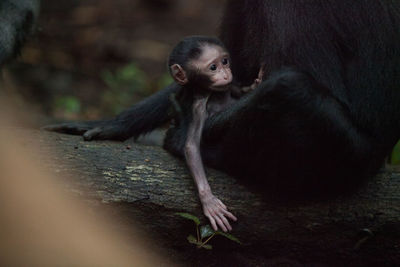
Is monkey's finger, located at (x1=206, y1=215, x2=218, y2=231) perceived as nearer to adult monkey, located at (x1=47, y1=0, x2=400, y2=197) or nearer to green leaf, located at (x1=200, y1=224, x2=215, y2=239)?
green leaf, located at (x1=200, y1=224, x2=215, y2=239)

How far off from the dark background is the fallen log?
4.08 meters

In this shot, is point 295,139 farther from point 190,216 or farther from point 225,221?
point 190,216

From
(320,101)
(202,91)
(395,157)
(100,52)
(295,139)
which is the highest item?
(100,52)

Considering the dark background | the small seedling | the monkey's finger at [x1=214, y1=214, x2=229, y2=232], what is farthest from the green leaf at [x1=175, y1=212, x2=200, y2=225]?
the dark background

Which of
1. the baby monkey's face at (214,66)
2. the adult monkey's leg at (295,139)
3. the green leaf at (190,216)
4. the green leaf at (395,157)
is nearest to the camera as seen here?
the adult monkey's leg at (295,139)

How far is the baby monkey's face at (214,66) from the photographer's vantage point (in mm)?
3867

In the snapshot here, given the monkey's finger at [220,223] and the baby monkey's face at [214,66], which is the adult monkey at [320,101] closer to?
the baby monkey's face at [214,66]

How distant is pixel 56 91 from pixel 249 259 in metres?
5.67

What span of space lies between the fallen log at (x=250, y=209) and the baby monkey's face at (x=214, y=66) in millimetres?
610

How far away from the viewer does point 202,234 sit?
3664mm

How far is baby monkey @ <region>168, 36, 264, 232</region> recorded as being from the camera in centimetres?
368

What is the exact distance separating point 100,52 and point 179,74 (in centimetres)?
580

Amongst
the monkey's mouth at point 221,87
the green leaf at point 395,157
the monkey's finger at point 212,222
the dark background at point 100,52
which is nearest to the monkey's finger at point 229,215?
the monkey's finger at point 212,222

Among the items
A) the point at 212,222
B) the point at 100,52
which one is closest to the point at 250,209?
the point at 212,222
